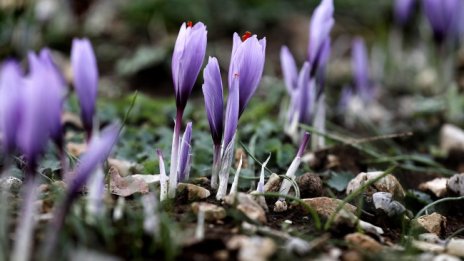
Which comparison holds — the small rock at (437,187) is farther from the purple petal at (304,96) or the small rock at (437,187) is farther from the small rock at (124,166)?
the small rock at (124,166)

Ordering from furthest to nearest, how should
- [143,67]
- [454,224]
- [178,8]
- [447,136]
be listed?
[178,8], [143,67], [447,136], [454,224]

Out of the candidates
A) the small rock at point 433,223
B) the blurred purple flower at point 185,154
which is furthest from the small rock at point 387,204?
the blurred purple flower at point 185,154

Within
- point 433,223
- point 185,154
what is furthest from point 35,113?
point 433,223

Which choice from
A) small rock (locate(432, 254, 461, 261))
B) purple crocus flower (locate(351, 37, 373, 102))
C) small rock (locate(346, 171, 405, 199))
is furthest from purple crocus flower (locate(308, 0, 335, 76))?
small rock (locate(432, 254, 461, 261))

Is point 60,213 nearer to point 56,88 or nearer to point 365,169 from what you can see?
point 56,88

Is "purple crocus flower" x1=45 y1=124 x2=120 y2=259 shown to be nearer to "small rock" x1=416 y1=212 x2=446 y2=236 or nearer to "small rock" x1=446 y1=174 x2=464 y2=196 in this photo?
"small rock" x1=416 y1=212 x2=446 y2=236

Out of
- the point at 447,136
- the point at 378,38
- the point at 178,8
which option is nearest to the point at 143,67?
the point at 178,8
